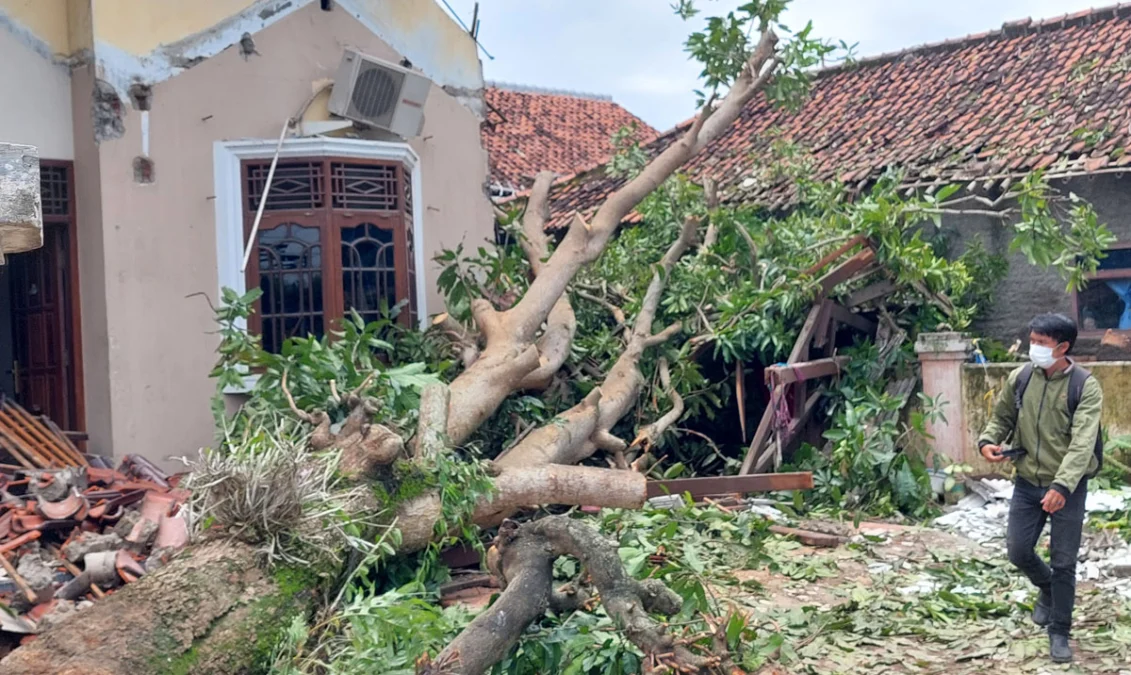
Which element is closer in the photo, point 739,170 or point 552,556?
point 552,556

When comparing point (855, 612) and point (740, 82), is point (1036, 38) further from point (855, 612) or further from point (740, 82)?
point (855, 612)

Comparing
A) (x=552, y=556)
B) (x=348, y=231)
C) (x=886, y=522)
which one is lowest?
(x=886, y=522)

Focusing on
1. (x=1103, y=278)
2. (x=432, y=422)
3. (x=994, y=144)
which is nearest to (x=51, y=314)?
(x=432, y=422)

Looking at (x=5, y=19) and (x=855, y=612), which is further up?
(x=5, y=19)

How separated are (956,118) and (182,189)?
31.2 ft

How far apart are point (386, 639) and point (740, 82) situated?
21.8 ft

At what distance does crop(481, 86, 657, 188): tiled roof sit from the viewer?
650 inches

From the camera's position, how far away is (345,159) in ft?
26.1

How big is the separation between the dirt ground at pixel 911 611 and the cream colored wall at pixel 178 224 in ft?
13.7

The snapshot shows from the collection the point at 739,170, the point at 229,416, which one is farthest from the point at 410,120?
the point at 739,170

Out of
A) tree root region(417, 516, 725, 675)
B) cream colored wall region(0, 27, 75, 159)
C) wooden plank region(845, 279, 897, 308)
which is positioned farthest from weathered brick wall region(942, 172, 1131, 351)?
cream colored wall region(0, 27, 75, 159)

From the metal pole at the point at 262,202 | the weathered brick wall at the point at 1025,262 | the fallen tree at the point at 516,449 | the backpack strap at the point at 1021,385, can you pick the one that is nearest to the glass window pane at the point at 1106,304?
the weathered brick wall at the point at 1025,262

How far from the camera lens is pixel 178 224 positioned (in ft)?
24.9

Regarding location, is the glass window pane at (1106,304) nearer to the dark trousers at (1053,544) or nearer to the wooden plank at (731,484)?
the wooden plank at (731,484)
